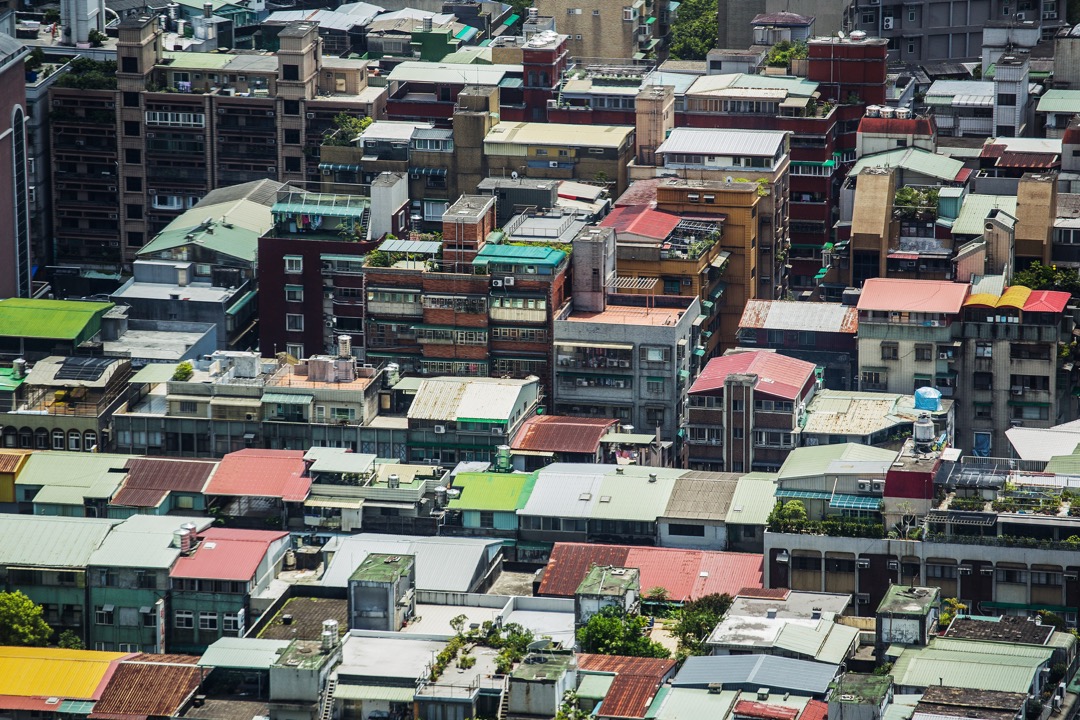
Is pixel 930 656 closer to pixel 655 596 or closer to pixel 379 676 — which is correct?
pixel 655 596

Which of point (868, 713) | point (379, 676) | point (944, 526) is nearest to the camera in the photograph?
point (868, 713)

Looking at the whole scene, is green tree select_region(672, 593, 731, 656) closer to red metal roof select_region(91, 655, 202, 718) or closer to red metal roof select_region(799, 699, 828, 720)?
red metal roof select_region(799, 699, 828, 720)

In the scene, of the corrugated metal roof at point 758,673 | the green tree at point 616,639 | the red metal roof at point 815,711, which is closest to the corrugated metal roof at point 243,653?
the green tree at point 616,639

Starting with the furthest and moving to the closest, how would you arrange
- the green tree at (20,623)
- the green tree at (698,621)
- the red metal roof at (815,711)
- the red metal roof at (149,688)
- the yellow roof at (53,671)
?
the green tree at (20,623) < the green tree at (698,621) < the yellow roof at (53,671) < the red metal roof at (149,688) < the red metal roof at (815,711)

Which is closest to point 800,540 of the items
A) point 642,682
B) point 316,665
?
point 642,682

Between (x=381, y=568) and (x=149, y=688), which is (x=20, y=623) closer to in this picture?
(x=149, y=688)

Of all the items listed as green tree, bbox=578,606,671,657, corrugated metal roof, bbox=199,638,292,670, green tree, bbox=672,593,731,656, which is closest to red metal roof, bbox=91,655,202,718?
corrugated metal roof, bbox=199,638,292,670

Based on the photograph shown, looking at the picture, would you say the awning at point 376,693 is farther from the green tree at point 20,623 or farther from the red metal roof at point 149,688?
the green tree at point 20,623
